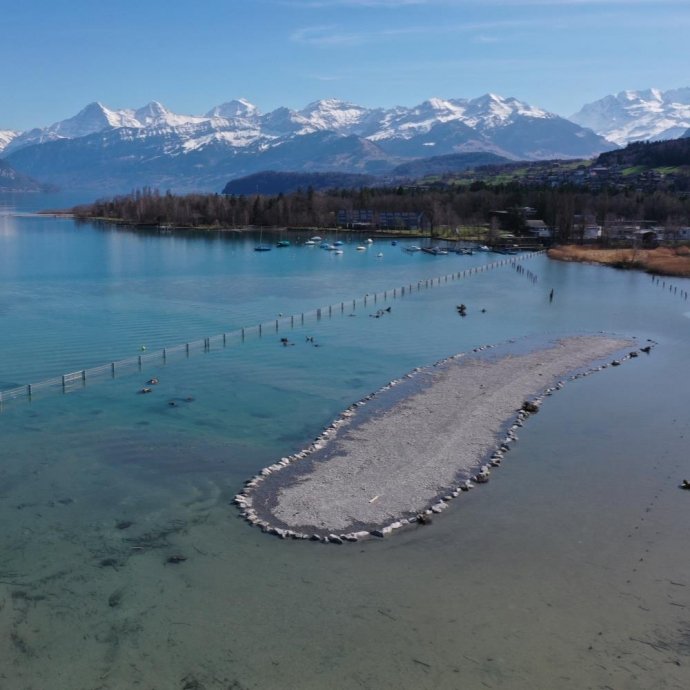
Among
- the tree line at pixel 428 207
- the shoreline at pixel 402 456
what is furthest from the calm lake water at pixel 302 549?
the tree line at pixel 428 207

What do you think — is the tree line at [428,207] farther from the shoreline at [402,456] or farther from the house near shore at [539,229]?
the shoreline at [402,456]

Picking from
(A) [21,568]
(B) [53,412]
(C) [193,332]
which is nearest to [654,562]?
(A) [21,568]

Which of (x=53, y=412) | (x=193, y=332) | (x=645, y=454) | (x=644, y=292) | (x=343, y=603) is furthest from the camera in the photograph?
(x=644, y=292)

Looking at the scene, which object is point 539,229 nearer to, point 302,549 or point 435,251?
point 435,251

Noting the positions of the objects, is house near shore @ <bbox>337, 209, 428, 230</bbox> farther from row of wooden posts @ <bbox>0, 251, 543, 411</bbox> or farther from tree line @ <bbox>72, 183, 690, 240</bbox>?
row of wooden posts @ <bbox>0, 251, 543, 411</bbox>

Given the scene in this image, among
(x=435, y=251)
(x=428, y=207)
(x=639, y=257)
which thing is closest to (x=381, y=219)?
(x=428, y=207)

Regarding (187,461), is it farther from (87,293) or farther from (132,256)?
(132,256)
